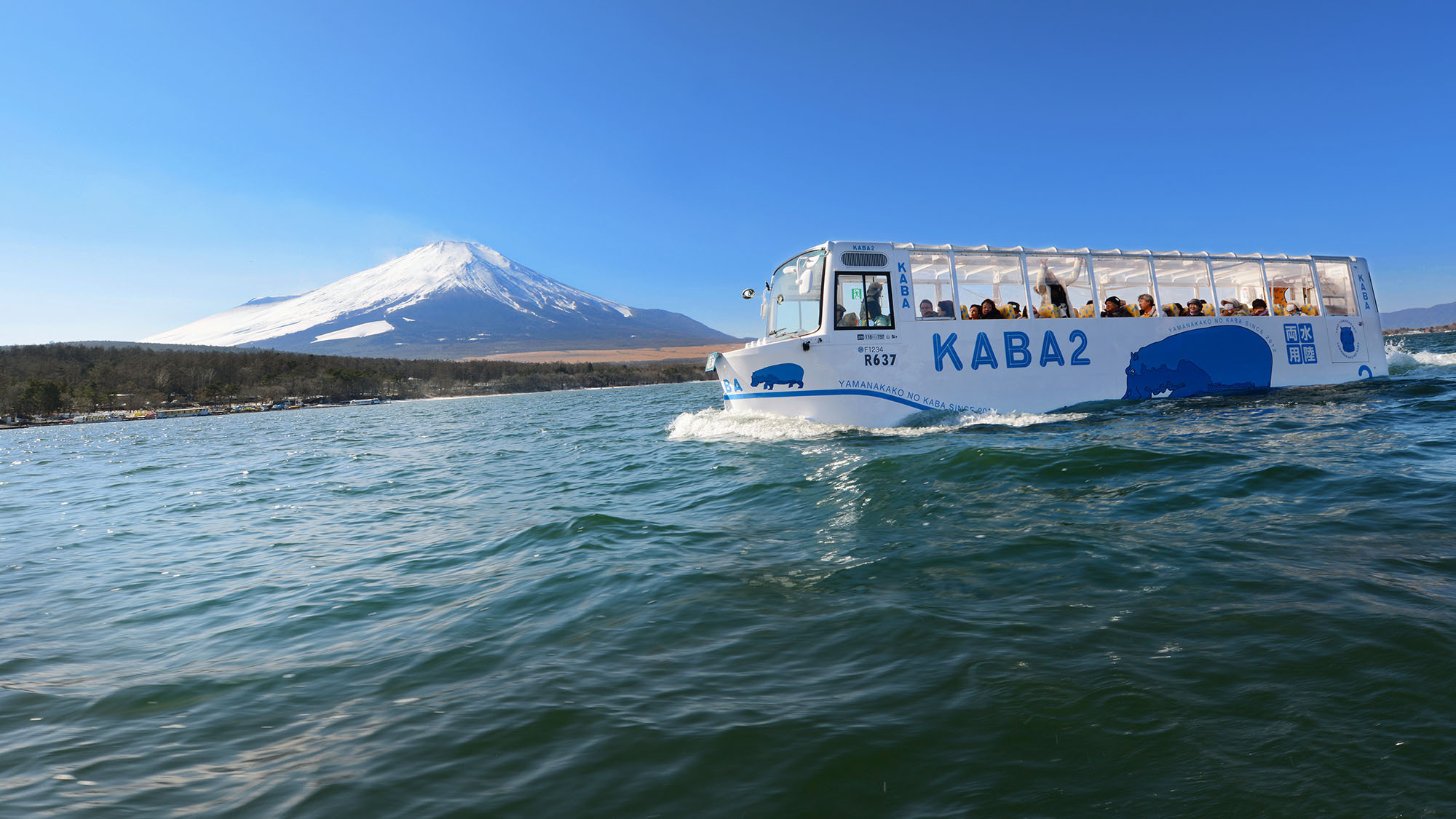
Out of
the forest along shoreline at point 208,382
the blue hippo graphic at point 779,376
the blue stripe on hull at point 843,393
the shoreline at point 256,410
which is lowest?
the blue stripe on hull at point 843,393

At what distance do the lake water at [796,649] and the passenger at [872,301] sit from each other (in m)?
5.84

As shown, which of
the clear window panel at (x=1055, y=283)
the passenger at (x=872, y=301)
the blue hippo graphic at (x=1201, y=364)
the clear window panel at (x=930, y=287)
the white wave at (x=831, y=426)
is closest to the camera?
the white wave at (x=831, y=426)

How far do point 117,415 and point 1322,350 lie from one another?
112m

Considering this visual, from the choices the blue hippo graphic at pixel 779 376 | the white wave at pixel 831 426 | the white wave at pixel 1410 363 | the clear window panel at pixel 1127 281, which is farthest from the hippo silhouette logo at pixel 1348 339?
the blue hippo graphic at pixel 779 376

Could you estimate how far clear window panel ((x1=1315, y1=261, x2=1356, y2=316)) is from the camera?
21125mm

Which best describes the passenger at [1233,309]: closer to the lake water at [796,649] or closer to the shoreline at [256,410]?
the lake water at [796,649]

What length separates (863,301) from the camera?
50.0ft

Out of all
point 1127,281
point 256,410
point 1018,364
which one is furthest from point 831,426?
point 256,410

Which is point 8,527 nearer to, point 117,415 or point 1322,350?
point 1322,350

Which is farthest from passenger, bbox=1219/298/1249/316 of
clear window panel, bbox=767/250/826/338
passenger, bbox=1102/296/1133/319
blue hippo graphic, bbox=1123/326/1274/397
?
clear window panel, bbox=767/250/826/338

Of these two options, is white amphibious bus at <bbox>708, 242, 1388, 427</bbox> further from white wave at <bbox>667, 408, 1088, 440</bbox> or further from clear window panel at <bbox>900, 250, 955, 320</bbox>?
white wave at <bbox>667, 408, 1088, 440</bbox>

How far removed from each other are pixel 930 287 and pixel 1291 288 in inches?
469

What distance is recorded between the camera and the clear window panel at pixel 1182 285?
735 inches

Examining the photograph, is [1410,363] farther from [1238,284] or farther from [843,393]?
[843,393]
